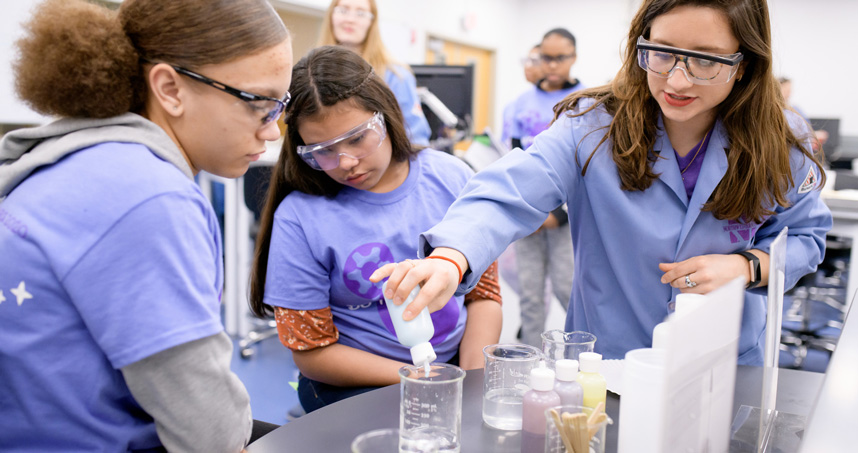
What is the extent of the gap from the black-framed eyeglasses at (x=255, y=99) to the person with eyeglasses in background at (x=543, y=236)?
184 cm

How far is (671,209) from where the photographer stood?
131cm

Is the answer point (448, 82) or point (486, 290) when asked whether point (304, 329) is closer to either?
point (486, 290)

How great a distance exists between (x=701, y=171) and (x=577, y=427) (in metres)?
0.75

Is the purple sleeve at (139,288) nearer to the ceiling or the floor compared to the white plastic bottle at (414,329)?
nearer to the ceiling

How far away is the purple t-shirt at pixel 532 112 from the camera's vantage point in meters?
3.51

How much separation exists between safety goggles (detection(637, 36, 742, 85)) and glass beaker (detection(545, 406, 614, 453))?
27.1 inches

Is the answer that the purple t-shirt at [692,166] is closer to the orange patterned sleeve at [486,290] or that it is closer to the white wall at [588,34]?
the orange patterned sleeve at [486,290]

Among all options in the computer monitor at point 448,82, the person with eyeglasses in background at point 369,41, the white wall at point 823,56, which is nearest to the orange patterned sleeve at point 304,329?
the person with eyeglasses in background at point 369,41

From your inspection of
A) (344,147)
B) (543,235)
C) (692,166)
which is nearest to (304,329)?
(344,147)

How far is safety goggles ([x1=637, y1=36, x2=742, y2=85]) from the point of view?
1.14 metres

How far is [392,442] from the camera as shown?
0.81 metres

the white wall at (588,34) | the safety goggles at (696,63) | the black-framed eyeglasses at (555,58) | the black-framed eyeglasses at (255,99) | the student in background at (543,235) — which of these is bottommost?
the student in background at (543,235)

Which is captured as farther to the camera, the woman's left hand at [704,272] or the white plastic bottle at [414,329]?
the woman's left hand at [704,272]

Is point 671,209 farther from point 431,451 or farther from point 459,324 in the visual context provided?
point 431,451
